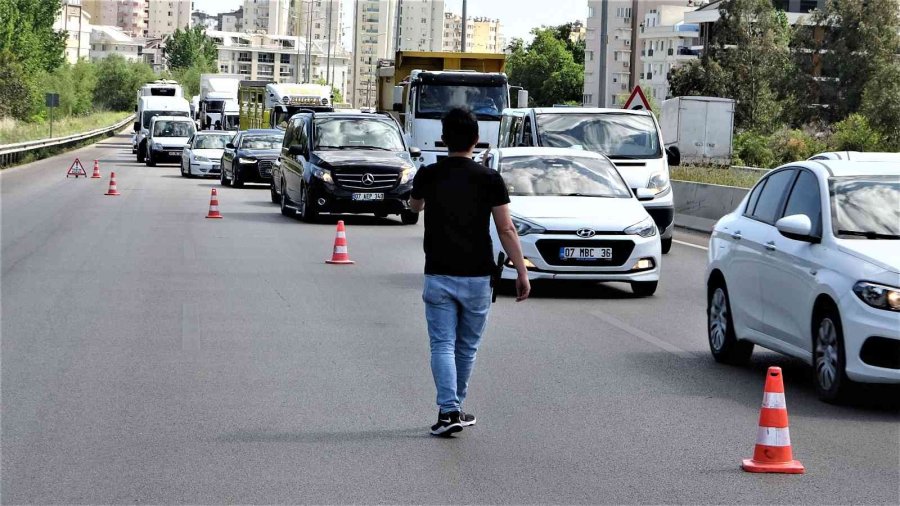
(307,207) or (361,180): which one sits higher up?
(361,180)

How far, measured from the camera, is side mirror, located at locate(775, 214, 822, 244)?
9.57m

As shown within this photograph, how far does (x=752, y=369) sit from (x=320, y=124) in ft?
59.1

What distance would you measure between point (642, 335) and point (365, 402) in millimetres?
4101

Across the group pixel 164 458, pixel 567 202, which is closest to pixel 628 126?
pixel 567 202

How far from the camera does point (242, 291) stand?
1553cm

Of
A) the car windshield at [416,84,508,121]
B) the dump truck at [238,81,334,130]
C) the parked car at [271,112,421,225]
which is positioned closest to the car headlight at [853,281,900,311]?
the parked car at [271,112,421,225]

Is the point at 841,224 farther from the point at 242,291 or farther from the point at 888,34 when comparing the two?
the point at 888,34

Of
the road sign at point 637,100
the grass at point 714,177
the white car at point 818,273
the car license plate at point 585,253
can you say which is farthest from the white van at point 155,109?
the white car at point 818,273

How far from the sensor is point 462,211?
8117 mm

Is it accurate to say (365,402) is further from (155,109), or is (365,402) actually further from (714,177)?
(155,109)

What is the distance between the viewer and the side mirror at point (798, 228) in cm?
957

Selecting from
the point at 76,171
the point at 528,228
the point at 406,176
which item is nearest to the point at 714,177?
the point at 406,176

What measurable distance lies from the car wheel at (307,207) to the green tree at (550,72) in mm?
150562

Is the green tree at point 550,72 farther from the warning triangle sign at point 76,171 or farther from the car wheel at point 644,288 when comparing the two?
the car wheel at point 644,288
